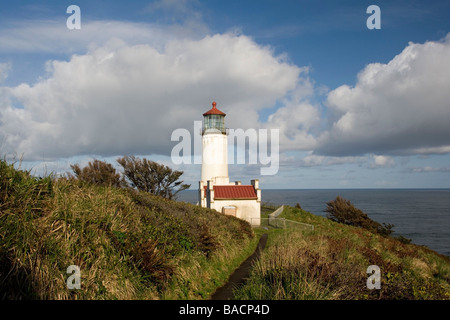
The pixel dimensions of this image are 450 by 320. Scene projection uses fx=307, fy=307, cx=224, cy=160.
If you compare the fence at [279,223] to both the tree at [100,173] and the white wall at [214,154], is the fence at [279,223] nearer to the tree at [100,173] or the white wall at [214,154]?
the white wall at [214,154]

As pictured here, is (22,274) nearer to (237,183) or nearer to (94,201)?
(94,201)

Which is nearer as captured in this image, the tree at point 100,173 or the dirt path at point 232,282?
the dirt path at point 232,282

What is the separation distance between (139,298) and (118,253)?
3.85 feet

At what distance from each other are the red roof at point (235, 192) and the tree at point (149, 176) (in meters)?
7.07

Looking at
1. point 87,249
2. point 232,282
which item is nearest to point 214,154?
point 232,282

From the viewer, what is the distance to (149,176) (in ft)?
112

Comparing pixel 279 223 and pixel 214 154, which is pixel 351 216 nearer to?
pixel 279 223

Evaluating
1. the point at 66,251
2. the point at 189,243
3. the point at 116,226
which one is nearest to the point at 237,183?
the point at 189,243

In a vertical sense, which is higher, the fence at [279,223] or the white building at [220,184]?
the white building at [220,184]

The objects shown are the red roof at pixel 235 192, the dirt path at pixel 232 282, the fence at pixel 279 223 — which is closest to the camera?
the dirt path at pixel 232 282

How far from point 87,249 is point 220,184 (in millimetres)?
25003

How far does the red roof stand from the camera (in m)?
29.5

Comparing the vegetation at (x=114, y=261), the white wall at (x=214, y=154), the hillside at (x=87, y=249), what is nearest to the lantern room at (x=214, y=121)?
the white wall at (x=214, y=154)

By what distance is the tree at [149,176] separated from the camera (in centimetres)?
3356
